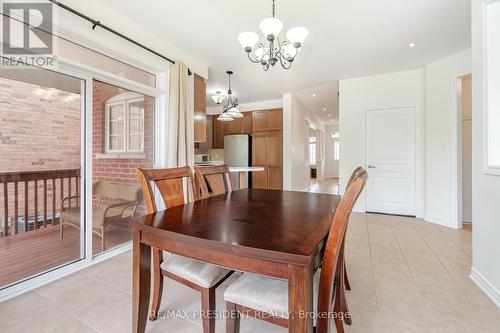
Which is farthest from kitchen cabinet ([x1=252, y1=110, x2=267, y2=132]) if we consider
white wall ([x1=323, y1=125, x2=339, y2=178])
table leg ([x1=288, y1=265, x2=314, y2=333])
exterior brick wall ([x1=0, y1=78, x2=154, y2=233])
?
white wall ([x1=323, y1=125, x2=339, y2=178])

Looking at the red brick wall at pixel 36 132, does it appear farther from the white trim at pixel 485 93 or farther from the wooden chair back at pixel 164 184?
the white trim at pixel 485 93

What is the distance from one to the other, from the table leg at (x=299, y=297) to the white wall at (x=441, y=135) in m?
3.83

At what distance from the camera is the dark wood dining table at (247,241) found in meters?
0.80

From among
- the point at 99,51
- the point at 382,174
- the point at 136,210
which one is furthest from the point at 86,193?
the point at 382,174

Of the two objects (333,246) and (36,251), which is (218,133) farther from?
(333,246)

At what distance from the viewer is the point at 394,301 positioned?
5.42 ft

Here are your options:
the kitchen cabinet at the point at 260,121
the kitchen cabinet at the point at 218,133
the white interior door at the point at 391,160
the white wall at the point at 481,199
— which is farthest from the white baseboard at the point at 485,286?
the kitchen cabinet at the point at 218,133

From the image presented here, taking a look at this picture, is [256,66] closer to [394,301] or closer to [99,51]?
[99,51]

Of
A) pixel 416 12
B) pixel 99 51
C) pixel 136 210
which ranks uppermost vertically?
pixel 416 12

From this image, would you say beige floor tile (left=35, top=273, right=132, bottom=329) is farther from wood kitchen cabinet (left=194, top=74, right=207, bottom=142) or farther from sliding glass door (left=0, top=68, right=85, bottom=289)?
wood kitchen cabinet (left=194, top=74, right=207, bottom=142)

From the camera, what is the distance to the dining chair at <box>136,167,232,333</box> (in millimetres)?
1178

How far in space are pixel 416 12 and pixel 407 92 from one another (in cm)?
194

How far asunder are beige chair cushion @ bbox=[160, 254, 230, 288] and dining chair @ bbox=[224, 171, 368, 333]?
0.15 meters

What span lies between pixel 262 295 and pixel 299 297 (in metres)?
0.27
